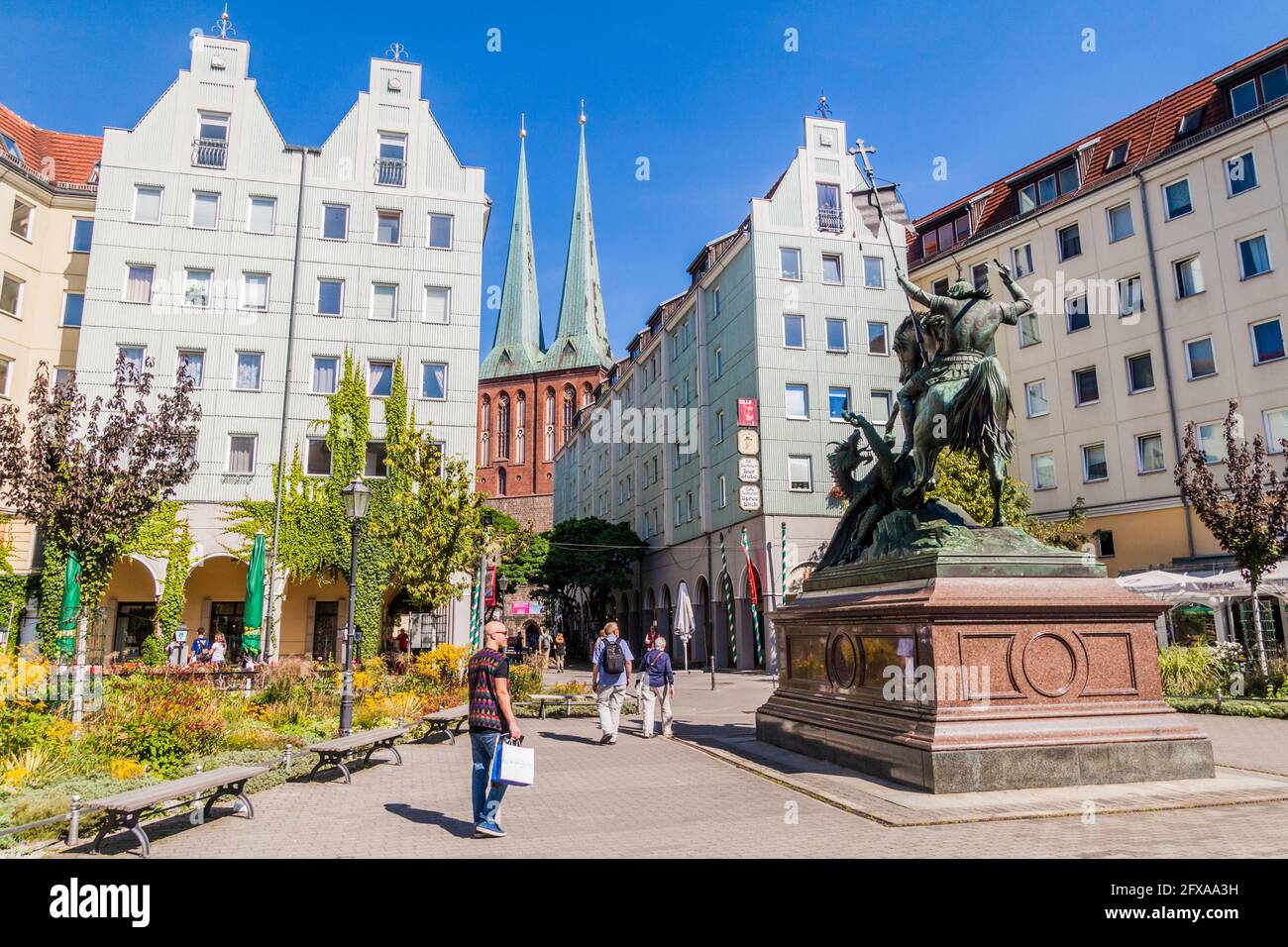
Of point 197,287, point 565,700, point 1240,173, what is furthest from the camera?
point 197,287

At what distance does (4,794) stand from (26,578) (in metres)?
25.9

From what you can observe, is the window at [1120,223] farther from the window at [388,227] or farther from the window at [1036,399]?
the window at [388,227]

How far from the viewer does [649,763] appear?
11773 mm

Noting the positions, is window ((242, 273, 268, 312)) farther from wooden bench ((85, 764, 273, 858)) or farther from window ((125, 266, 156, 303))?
wooden bench ((85, 764, 273, 858))

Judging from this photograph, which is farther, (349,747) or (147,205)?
(147,205)

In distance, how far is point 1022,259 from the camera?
3812 cm

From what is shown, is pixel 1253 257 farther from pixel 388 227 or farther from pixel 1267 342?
pixel 388 227

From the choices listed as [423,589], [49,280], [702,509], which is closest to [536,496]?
[702,509]

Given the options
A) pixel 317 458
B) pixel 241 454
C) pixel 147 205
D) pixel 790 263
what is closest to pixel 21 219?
pixel 147 205

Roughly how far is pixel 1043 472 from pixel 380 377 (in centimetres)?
2728

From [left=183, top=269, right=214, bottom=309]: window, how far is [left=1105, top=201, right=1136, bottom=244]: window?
34695mm

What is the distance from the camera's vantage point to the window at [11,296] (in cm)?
3306

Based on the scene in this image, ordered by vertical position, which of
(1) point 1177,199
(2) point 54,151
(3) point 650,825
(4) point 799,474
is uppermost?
(2) point 54,151
